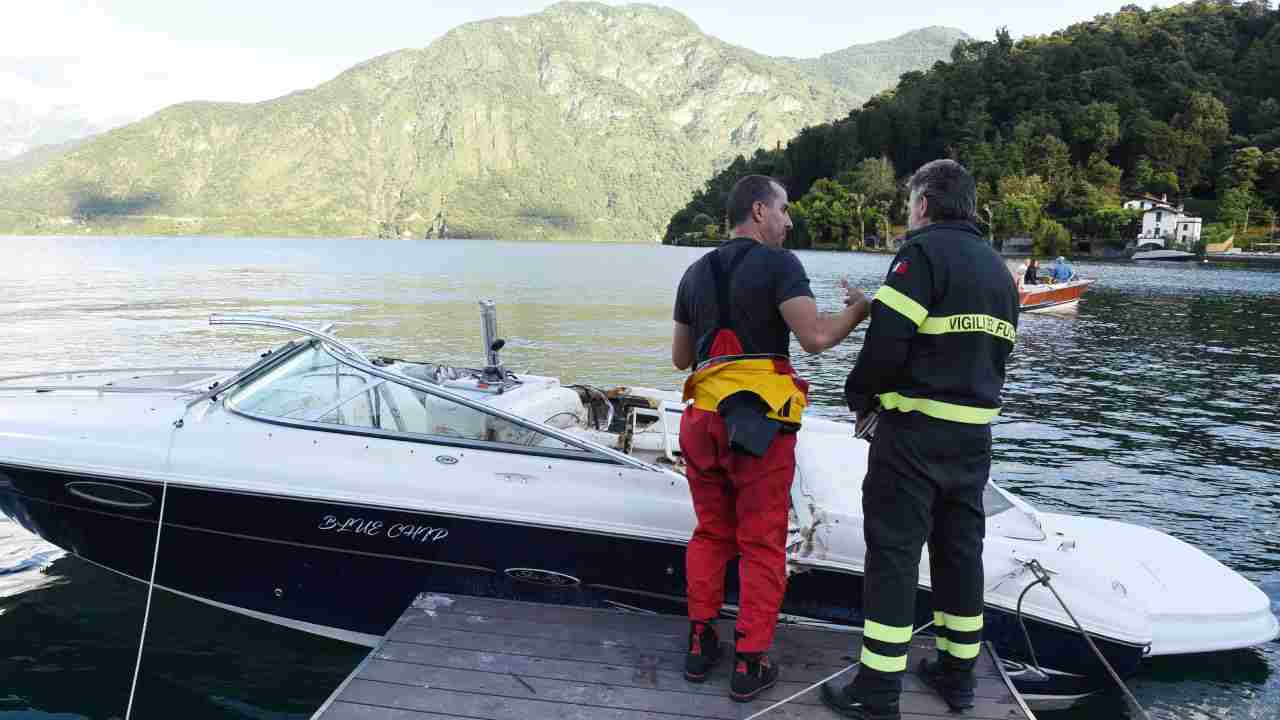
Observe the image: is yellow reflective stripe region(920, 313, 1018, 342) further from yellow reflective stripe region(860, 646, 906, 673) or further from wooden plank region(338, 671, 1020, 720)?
wooden plank region(338, 671, 1020, 720)

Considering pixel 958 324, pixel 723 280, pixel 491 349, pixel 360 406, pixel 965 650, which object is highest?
pixel 723 280

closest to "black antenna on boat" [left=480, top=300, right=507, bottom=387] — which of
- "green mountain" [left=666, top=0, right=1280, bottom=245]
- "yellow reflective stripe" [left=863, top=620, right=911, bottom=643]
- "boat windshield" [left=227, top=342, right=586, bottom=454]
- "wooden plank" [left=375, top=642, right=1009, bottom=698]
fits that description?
"boat windshield" [left=227, top=342, right=586, bottom=454]

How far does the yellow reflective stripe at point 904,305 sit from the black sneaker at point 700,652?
63.7 inches

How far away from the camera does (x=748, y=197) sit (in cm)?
357

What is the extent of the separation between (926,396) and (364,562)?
10.4ft

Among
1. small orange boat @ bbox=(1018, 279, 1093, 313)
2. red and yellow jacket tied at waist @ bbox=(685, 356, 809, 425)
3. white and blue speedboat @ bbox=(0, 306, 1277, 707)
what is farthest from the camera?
small orange boat @ bbox=(1018, 279, 1093, 313)

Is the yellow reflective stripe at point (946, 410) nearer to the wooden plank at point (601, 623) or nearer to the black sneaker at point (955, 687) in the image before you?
the black sneaker at point (955, 687)

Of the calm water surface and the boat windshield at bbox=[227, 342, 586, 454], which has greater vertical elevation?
the boat windshield at bbox=[227, 342, 586, 454]

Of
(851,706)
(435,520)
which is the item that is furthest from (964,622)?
(435,520)

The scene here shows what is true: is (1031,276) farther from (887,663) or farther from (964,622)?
(887,663)

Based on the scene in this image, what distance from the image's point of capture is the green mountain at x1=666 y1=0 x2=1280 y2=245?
9738cm

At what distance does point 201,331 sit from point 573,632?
21.7 m

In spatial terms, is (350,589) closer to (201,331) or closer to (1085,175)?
(201,331)

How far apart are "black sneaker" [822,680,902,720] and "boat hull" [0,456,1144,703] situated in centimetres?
76
